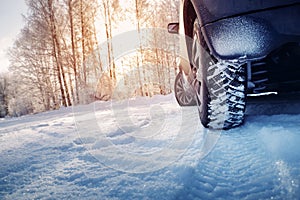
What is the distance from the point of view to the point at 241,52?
1.25 m

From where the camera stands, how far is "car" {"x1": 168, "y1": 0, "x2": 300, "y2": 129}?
117 centimetres

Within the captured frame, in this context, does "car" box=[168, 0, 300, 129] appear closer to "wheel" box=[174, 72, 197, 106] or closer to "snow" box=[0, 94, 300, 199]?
"snow" box=[0, 94, 300, 199]

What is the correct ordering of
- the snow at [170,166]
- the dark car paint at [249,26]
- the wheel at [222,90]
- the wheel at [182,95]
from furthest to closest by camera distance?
the wheel at [182,95] → the wheel at [222,90] → the dark car paint at [249,26] → the snow at [170,166]

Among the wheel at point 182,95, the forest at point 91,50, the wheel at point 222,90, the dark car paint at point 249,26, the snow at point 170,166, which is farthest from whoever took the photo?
the forest at point 91,50

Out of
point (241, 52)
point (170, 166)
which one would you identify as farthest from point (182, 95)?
point (170, 166)

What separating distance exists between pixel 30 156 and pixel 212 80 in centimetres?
147

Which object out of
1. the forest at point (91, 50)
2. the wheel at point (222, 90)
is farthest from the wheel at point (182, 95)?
the forest at point (91, 50)

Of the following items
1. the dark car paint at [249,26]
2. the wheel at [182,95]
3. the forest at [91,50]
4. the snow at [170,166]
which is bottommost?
the snow at [170,166]

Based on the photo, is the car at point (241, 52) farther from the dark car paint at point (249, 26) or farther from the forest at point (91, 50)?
the forest at point (91, 50)

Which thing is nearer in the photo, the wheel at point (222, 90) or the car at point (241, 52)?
the car at point (241, 52)

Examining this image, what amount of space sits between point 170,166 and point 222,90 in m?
0.67

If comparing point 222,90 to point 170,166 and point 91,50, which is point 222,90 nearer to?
point 170,166

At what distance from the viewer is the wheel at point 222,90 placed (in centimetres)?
133

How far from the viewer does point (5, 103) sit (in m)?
32.8
